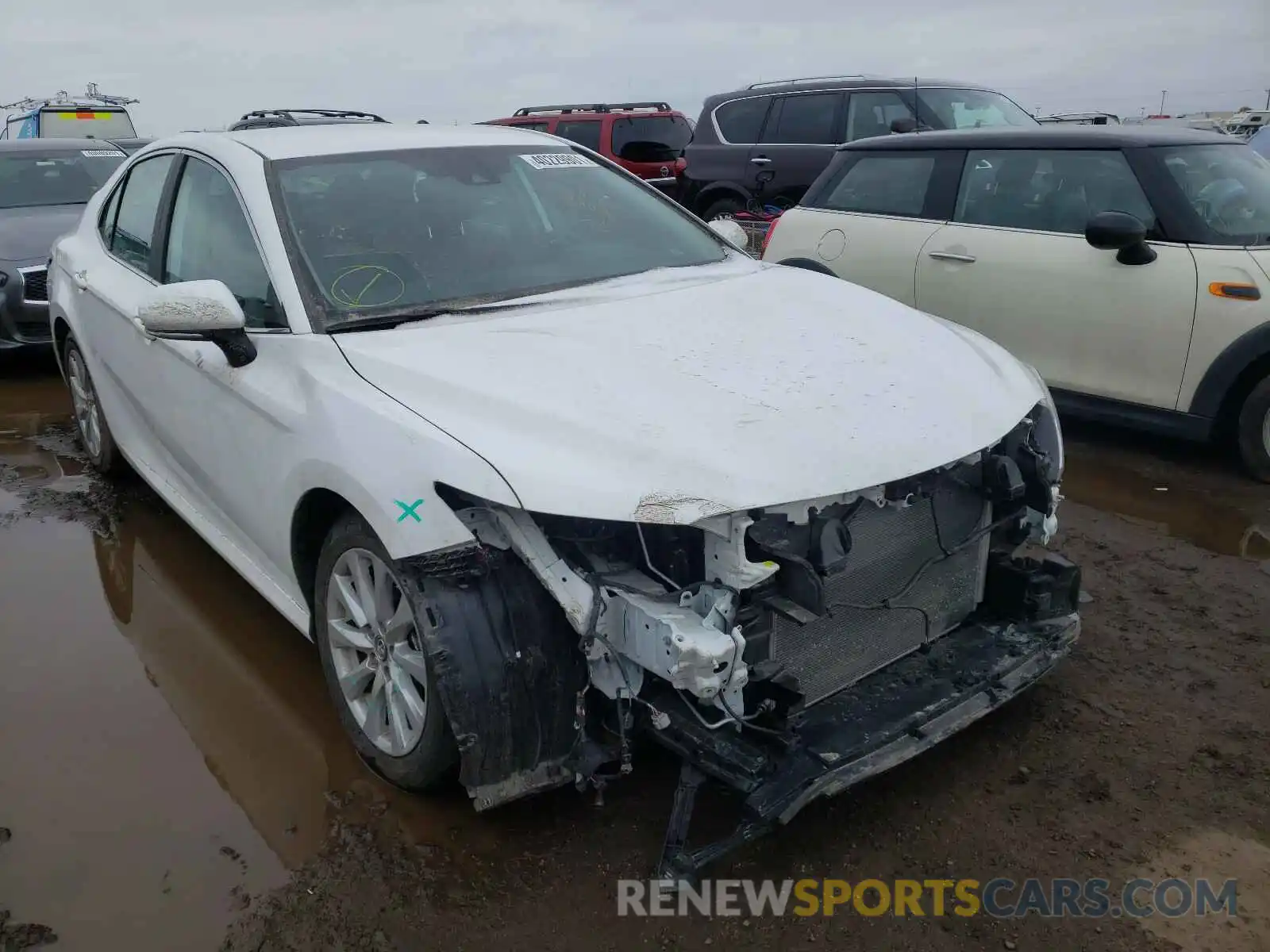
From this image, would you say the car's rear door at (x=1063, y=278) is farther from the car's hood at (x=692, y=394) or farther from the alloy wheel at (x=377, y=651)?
the alloy wheel at (x=377, y=651)

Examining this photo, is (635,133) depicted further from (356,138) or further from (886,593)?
(886,593)

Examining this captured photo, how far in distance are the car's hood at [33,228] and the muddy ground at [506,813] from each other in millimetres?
4844

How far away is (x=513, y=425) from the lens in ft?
8.11

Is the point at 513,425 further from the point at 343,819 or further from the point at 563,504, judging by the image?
the point at 343,819

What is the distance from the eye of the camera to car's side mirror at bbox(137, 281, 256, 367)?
2.91m

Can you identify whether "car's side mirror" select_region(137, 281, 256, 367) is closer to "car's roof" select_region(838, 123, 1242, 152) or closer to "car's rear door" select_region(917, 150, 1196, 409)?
"car's rear door" select_region(917, 150, 1196, 409)

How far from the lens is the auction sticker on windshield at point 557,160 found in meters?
3.88

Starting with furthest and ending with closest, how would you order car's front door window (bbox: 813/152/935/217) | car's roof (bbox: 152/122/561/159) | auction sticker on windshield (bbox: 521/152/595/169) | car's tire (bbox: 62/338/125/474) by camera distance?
car's front door window (bbox: 813/152/935/217) < car's tire (bbox: 62/338/125/474) < auction sticker on windshield (bbox: 521/152/595/169) < car's roof (bbox: 152/122/561/159)

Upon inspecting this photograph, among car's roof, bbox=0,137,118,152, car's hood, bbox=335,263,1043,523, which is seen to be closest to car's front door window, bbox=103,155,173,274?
car's hood, bbox=335,263,1043,523

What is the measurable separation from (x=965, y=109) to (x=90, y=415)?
7.47m

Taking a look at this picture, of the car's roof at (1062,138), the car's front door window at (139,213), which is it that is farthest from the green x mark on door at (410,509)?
the car's roof at (1062,138)

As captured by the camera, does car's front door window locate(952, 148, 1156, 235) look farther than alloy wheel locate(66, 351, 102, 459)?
Yes

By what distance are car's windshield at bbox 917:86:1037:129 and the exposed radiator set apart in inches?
275

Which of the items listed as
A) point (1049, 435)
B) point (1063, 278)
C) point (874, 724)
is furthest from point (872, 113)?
point (874, 724)
